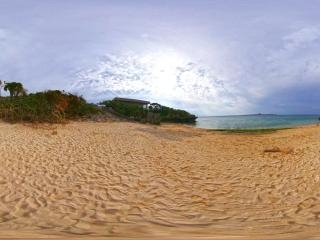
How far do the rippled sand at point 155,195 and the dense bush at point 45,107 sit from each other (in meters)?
11.1

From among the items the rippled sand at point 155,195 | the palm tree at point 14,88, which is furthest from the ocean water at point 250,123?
the rippled sand at point 155,195

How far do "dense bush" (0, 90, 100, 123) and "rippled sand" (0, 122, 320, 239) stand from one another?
36.6ft

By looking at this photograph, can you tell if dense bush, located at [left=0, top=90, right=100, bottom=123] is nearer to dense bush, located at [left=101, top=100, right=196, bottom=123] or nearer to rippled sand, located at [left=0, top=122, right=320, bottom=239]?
dense bush, located at [left=101, top=100, right=196, bottom=123]

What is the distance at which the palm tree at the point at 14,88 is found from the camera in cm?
2772

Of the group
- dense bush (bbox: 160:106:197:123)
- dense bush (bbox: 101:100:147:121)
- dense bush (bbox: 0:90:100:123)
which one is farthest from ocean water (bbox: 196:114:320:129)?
dense bush (bbox: 0:90:100:123)

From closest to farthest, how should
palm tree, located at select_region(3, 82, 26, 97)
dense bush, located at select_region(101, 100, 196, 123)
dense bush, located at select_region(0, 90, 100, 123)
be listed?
1. dense bush, located at select_region(0, 90, 100, 123)
2. palm tree, located at select_region(3, 82, 26, 97)
3. dense bush, located at select_region(101, 100, 196, 123)

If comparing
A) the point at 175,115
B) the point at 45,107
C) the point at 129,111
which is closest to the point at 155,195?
the point at 45,107

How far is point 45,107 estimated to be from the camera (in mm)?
24938

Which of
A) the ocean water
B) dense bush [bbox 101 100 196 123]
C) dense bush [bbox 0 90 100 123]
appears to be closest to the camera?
dense bush [bbox 0 90 100 123]

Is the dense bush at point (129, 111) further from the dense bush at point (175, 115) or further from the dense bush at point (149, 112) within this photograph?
the dense bush at point (175, 115)

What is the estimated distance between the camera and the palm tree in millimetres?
27719

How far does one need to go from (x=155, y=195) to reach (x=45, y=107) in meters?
19.8

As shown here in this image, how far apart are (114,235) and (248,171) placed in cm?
603

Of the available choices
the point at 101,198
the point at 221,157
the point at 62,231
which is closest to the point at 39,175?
the point at 101,198
